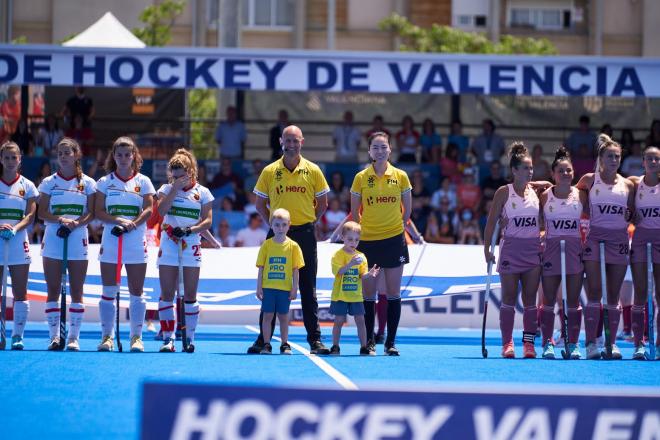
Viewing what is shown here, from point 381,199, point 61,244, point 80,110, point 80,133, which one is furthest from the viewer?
point 80,110

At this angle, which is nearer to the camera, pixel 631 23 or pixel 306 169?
pixel 306 169

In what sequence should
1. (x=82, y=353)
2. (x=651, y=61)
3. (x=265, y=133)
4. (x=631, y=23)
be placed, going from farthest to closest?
(x=631, y=23), (x=265, y=133), (x=651, y=61), (x=82, y=353)

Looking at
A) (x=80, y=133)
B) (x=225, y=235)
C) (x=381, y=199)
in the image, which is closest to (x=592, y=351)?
(x=381, y=199)

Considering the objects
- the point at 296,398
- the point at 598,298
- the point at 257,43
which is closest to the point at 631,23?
the point at 257,43

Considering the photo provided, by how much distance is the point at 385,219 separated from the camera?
1273cm

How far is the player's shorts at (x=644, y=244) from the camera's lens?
12695mm

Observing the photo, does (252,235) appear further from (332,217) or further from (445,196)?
(445,196)

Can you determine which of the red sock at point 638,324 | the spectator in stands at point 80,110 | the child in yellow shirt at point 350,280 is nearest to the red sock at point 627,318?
the red sock at point 638,324

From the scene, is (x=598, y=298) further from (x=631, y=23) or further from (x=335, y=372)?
(x=631, y=23)

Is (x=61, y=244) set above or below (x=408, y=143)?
below

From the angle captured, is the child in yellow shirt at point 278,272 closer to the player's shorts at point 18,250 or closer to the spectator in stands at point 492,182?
the player's shorts at point 18,250

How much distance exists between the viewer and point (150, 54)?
1995cm

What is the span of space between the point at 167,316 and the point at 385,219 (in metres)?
2.39

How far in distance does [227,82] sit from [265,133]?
7.98m
